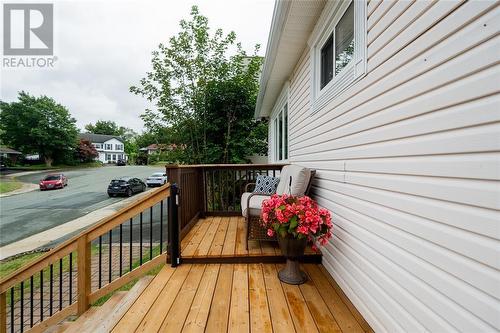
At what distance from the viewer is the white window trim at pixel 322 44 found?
180 cm

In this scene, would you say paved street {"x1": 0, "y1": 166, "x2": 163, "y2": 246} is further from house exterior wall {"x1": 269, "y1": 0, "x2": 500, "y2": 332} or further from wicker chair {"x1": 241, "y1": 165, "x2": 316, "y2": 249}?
house exterior wall {"x1": 269, "y1": 0, "x2": 500, "y2": 332}

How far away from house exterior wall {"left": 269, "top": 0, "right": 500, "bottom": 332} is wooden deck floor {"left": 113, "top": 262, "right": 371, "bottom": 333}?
23 cm

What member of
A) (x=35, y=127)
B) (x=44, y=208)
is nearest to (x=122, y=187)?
(x=44, y=208)

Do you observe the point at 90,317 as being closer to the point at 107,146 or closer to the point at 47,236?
the point at 47,236

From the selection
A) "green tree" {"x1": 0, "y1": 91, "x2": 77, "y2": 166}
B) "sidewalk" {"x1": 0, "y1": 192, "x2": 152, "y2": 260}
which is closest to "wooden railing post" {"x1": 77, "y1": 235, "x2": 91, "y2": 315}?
"sidewalk" {"x1": 0, "y1": 192, "x2": 152, "y2": 260}

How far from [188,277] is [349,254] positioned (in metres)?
1.54

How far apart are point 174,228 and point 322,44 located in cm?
273

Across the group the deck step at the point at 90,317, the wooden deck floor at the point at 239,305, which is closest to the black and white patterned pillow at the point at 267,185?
the wooden deck floor at the point at 239,305

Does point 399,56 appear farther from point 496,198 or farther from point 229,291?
point 229,291

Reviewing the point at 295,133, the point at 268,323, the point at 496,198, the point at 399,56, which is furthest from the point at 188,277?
the point at 295,133

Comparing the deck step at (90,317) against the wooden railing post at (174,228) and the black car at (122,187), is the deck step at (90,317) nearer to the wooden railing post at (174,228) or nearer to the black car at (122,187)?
the wooden railing post at (174,228)

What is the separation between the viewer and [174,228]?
8.43 feet

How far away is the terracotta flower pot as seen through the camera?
82.0 inches

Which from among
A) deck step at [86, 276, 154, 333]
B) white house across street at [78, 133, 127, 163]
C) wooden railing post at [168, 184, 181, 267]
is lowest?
deck step at [86, 276, 154, 333]
